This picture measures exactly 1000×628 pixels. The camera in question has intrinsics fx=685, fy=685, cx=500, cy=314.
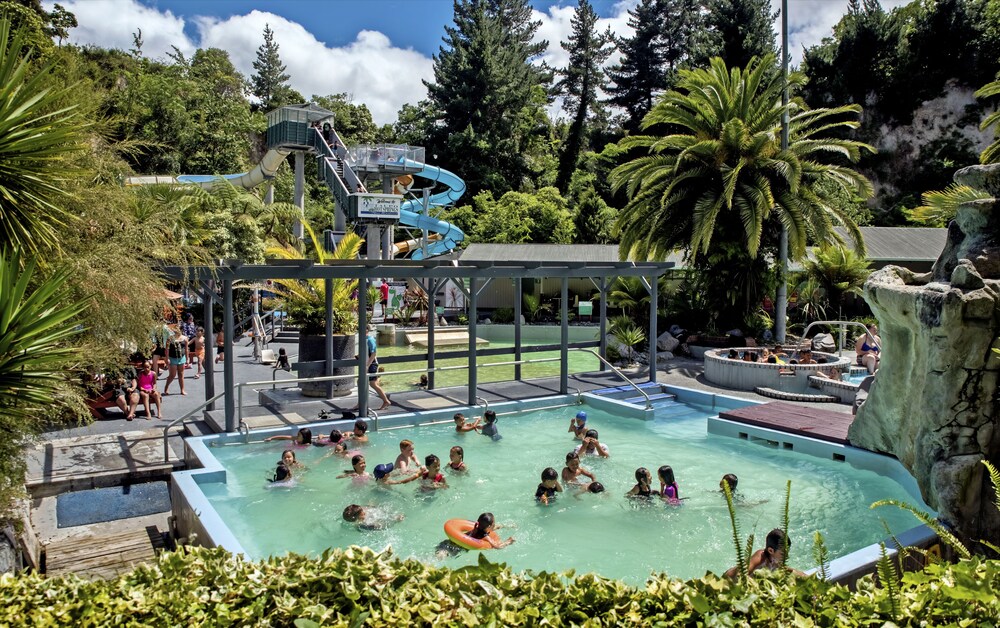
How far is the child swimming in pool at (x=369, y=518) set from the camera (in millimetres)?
8633

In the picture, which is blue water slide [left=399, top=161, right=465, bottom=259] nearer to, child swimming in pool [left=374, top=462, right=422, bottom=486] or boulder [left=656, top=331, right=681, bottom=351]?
boulder [left=656, top=331, right=681, bottom=351]

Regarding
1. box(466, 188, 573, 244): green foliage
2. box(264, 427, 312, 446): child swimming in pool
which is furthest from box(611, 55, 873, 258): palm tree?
box(466, 188, 573, 244): green foliage

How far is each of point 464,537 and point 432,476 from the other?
6.85ft

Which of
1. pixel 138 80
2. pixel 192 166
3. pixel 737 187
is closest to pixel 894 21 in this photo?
pixel 737 187

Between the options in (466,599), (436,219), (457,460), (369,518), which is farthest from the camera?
(436,219)

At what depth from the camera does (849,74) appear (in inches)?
1834

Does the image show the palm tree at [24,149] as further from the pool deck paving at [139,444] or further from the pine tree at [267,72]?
the pine tree at [267,72]

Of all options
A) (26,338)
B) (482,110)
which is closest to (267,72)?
(482,110)

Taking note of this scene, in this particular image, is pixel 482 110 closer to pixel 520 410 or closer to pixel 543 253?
pixel 543 253

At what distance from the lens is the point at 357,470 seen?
9.95m

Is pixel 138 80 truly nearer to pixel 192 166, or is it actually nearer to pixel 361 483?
pixel 192 166

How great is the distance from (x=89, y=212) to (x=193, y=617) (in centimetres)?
565

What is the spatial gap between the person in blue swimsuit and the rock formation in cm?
941

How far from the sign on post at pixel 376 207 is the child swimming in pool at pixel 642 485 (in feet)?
71.1
